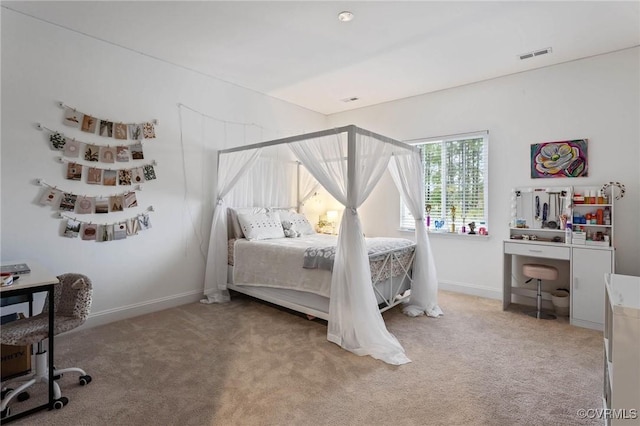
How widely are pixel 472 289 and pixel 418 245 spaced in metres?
1.34

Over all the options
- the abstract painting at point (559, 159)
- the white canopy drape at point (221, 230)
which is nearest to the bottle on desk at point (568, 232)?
the abstract painting at point (559, 159)

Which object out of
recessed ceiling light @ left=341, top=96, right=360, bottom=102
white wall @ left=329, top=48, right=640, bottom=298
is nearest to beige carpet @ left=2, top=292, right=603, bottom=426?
white wall @ left=329, top=48, right=640, bottom=298

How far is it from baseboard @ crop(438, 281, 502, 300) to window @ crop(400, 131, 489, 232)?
791 millimetres

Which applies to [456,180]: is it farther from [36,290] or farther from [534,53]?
[36,290]

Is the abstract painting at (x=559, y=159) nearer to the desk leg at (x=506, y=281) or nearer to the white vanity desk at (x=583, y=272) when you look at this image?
the white vanity desk at (x=583, y=272)

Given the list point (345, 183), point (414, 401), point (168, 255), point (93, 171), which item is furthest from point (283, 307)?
point (93, 171)

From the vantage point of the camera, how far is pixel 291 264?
348cm

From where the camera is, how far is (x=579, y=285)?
340cm

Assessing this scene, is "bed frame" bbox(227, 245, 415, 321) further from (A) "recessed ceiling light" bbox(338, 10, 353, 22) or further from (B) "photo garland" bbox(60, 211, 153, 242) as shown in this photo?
(A) "recessed ceiling light" bbox(338, 10, 353, 22)

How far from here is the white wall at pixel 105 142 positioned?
289 cm

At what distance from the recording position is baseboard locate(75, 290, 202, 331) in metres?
3.34

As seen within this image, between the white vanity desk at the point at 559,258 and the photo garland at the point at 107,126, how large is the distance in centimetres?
442

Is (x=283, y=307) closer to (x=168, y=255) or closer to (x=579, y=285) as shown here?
(x=168, y=255)

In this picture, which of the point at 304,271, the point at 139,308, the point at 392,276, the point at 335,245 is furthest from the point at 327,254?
the point at 139,308
